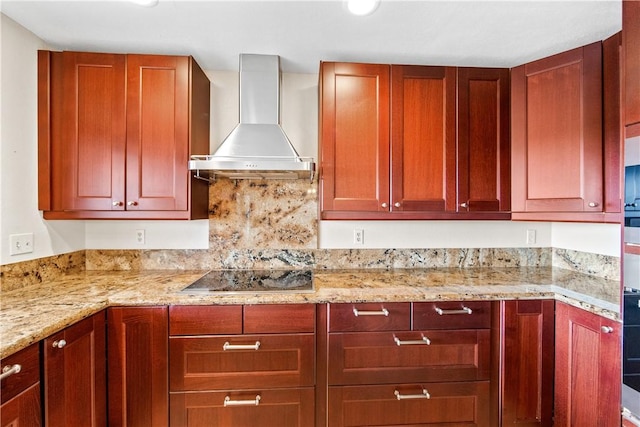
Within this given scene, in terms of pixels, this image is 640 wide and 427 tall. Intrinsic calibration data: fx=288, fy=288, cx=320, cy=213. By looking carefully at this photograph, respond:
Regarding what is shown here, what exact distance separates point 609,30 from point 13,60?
3.20 metres

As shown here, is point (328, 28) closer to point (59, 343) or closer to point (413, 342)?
point (413, 342)

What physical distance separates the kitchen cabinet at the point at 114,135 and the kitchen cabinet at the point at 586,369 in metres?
2.17

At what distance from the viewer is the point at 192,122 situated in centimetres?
177

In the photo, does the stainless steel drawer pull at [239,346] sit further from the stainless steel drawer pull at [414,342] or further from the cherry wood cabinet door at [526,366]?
the cherry wood cabinet door at [526,366]

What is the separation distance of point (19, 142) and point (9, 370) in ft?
4.09

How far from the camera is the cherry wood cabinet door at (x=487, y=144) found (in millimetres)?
1836

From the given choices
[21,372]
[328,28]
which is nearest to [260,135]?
[328,28]

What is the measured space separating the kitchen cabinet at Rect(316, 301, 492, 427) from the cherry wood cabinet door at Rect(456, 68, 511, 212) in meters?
0.67

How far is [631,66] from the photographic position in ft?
3.99

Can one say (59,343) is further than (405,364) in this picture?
No

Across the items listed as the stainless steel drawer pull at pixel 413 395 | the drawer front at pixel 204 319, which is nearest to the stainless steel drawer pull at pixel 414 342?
the stainless steel drawer pull at pixel 413 395

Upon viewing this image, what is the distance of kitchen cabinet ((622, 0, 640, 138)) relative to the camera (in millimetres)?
1188

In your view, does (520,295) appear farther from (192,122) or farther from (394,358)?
(192,122)

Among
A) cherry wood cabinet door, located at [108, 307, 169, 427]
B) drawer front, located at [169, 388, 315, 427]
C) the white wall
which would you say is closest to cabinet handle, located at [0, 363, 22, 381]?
cherry wood cabinet door, located at [108, 307, 169, 427]
